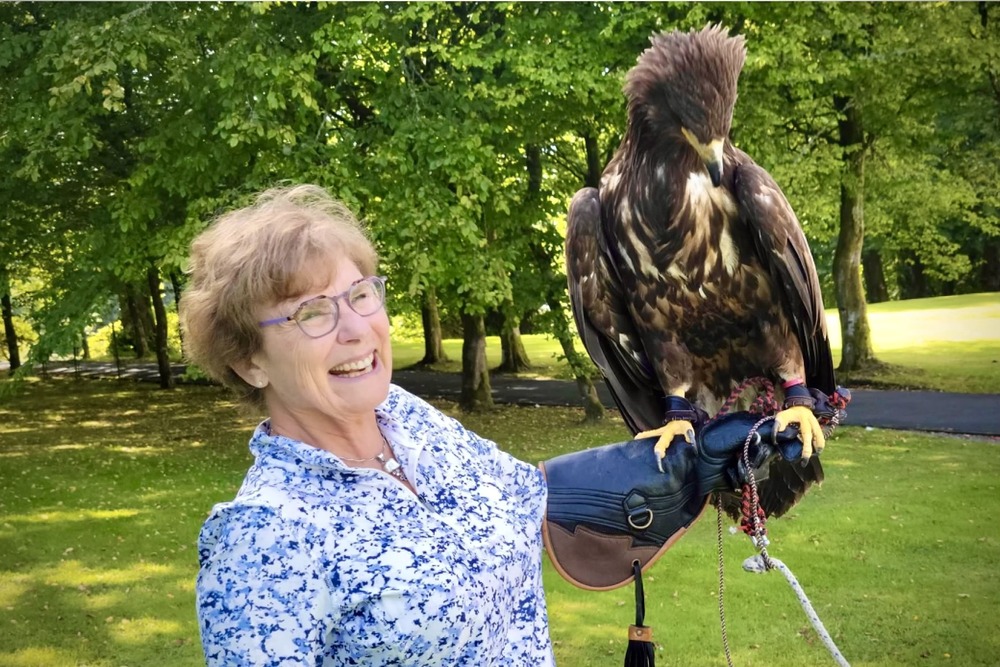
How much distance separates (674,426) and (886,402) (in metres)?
10.9

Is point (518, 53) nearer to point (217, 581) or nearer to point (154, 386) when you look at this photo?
point (217, 581)

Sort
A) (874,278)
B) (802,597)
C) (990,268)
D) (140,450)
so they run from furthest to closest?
(874,278), (990,268), (140,450), (802,597)

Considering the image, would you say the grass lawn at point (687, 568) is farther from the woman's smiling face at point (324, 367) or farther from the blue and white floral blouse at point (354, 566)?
→ the woman's smiling face at point (324, 367)

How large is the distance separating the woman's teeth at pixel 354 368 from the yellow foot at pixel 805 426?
853mm

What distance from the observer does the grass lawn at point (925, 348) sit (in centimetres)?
1329

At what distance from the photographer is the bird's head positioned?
5.89 feet

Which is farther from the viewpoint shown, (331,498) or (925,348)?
(925,348)

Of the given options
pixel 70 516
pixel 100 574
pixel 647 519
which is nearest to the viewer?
pixel 647 519

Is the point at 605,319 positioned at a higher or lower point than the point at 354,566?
higher

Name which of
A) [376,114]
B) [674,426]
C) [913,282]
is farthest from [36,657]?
[913,282]

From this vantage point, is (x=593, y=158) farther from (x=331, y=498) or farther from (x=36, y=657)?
(x=331, y=498)

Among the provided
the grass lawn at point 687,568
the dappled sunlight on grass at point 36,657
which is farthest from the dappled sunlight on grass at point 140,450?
the dappled sunlight on grass at point 36,657

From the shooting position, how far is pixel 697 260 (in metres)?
1.89

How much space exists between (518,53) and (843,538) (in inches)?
180
